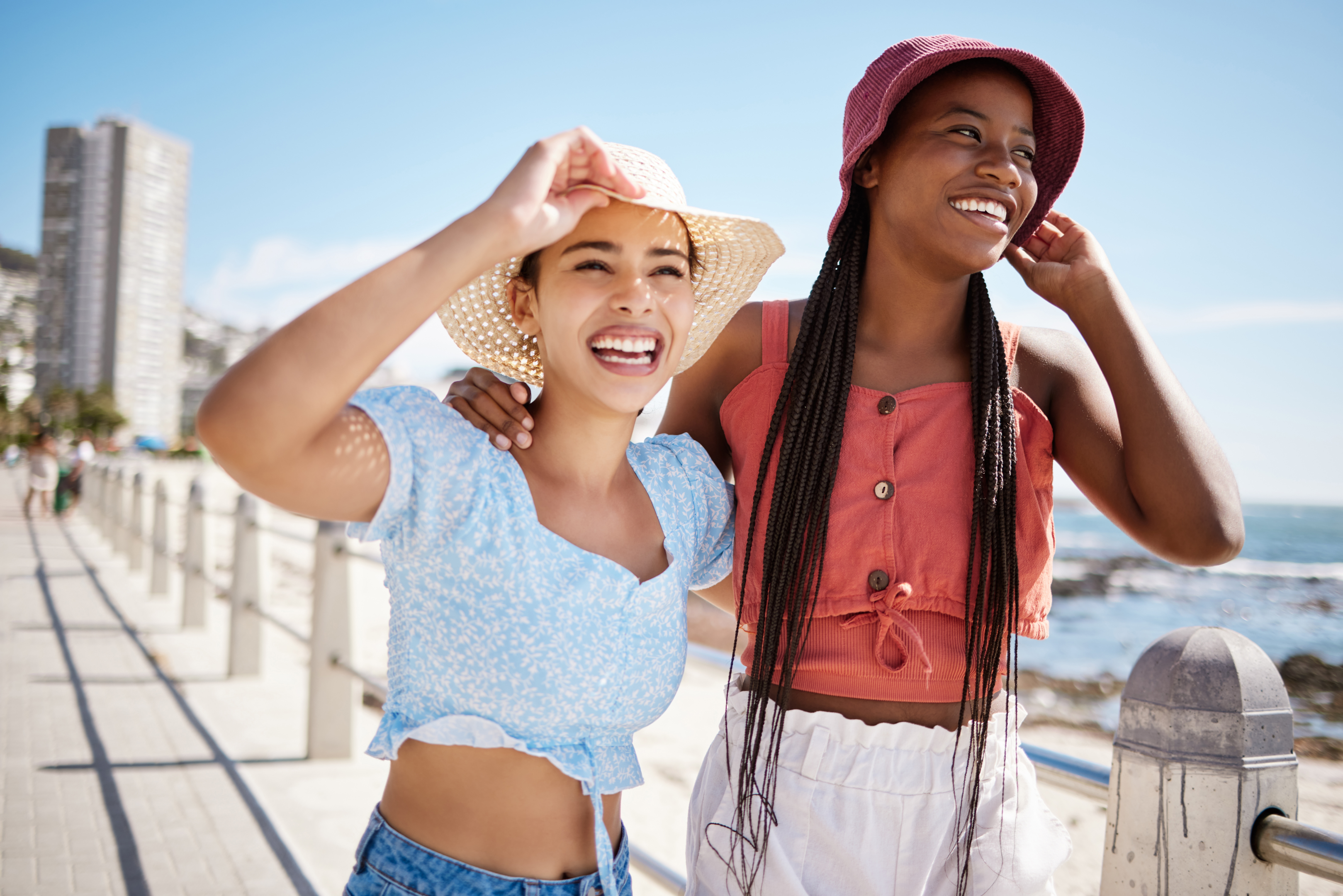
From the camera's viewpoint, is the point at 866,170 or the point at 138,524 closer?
the point at 866,170

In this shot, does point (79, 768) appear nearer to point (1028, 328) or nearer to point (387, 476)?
point (387, 476)

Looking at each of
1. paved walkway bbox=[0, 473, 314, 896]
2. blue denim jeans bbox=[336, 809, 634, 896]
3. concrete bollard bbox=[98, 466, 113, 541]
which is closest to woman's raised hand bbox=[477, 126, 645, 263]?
blue denim jeans bbox=[336, 809, 634, 896]

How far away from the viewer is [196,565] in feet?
24.6

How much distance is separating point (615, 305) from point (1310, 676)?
16699mm

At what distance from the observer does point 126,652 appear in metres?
6.62

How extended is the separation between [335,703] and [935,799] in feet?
11.9

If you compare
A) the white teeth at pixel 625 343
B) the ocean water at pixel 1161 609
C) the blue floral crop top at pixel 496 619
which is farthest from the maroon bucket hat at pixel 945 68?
the ocean water at pixel 1161 609

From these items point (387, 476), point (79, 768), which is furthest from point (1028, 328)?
point (79, 768)

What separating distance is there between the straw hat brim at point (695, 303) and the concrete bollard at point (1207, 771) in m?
0.98

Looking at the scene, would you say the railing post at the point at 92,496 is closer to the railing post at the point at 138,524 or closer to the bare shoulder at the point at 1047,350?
the railing post at the point at 138,524

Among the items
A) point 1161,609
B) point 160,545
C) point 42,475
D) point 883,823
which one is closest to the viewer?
point 883,823

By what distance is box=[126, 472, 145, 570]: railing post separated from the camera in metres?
10.4

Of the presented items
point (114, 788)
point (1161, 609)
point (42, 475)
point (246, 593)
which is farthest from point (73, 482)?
point (1161, 609)

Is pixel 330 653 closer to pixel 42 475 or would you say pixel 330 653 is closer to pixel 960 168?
pixel 960 168
